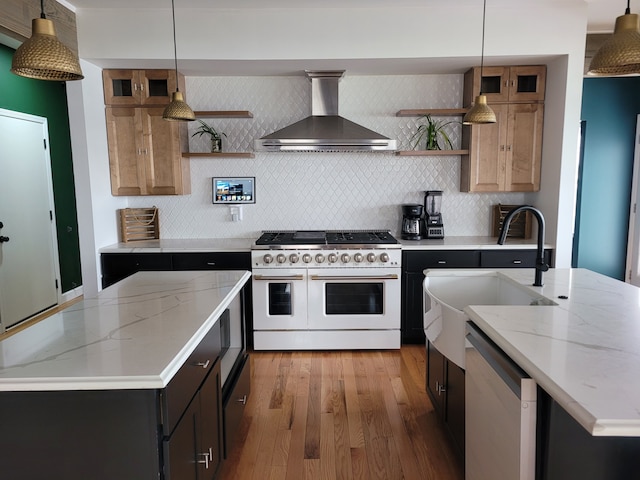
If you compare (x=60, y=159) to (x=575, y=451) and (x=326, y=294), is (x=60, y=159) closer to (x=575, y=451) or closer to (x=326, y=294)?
(x=326, y=294)

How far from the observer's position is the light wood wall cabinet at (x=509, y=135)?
3789mm

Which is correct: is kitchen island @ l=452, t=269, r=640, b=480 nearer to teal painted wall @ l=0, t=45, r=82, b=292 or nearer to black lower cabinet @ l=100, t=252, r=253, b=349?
black lower cabinet @ l=100, t=252, r=253, b=349

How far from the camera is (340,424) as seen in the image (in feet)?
8.63

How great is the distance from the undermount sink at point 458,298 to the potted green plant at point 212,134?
8.02 feet

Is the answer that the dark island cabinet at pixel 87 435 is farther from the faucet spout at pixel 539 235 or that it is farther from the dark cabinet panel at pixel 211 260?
the dark cabinet panel at pixel 211 260

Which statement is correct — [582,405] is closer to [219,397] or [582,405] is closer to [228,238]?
[219,397]

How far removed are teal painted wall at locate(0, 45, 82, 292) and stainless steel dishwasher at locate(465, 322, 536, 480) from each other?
193 inches

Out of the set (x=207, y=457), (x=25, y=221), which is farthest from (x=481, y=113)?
(x=25, y=221)

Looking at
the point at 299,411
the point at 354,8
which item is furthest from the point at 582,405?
the point at 354,8

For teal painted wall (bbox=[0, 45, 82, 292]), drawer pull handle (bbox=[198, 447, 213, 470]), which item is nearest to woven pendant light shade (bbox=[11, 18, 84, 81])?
drawer pull handle (bbox=[198, 447, 213, 470])

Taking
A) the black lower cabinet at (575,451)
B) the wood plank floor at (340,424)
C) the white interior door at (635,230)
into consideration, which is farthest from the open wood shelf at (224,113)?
the white interior door at (635,230)

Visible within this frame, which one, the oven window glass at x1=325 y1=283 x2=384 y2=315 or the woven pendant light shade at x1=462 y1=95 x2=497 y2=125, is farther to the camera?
the oven window glass at x1=325 y1=283 x2=384 y2=315

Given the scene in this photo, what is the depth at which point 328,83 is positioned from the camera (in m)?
3.90

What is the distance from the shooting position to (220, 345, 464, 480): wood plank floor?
222 centimetres
